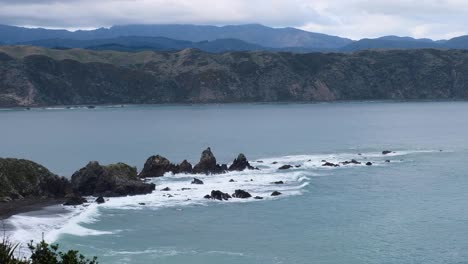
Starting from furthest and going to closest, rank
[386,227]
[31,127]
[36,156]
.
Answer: [31,127] → [36,156] → [386,227]

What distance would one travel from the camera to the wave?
50.7 m

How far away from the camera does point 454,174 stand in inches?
3046

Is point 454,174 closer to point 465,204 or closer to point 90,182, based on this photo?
point 465,204

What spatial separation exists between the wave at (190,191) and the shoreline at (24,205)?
1.60 metres

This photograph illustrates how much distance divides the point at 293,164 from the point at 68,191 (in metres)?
34.4

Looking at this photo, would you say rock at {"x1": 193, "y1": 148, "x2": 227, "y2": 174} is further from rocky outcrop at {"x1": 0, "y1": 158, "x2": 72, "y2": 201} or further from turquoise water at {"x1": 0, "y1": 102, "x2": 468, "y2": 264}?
rocky outcrop at {"x1": 0, "y1": 158, "x2": 72, "y2": 201}

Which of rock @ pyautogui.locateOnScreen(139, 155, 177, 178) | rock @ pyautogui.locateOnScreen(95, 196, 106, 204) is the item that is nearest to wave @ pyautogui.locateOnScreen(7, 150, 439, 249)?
rock @ pyautogui.locateOnScreen(95, 196, 106, 204)

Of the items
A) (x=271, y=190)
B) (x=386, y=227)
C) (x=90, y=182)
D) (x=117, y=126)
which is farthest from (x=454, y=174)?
(x=117, y=126)

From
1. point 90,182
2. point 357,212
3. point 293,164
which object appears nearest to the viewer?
point 357,212

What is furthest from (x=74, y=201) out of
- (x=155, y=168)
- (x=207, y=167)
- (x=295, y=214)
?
(x=207, y=167)

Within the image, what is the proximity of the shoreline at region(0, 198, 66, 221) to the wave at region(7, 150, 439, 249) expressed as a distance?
1601 millimetres

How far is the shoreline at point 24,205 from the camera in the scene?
55.6m

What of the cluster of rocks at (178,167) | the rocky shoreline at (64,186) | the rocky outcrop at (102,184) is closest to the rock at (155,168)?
the cluster of rocks at (178,167)

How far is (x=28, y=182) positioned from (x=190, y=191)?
1585 centimetres
